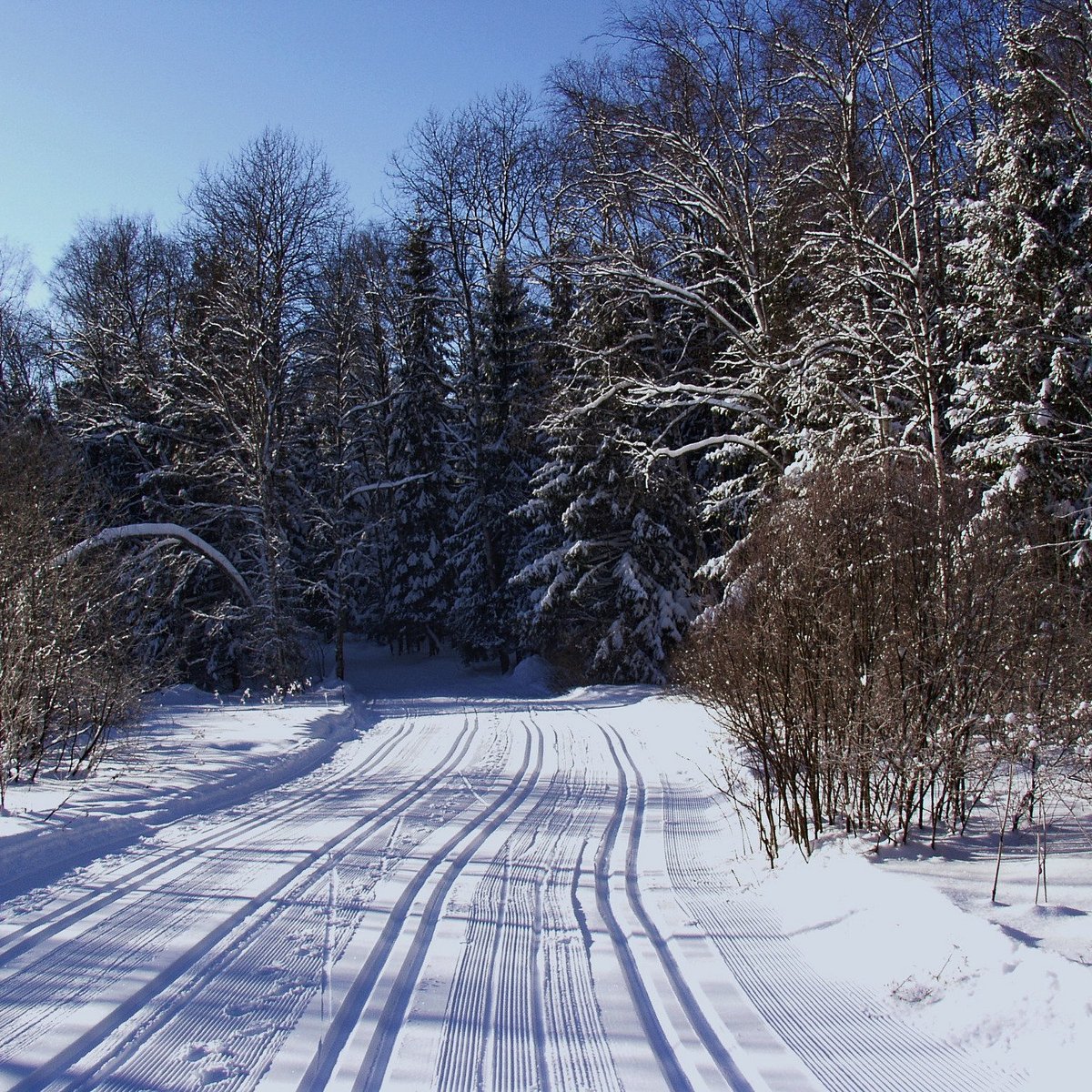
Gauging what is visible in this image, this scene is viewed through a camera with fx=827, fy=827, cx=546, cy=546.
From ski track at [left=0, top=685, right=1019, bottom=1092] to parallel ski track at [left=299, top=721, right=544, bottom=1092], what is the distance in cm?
2

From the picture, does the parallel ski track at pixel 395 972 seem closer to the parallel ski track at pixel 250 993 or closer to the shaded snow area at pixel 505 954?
the shaded snow area at pixel 505 954

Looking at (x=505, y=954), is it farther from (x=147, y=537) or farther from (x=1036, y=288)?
(x=147, y=537)

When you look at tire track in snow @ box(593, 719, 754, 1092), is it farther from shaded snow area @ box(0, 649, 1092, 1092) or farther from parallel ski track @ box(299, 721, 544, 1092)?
parallel ski track @ box(299, 721, 544, 1092)

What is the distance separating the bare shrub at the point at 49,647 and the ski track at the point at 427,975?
2.46 meters

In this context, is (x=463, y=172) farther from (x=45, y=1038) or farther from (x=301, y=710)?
(x=45, y=1038)

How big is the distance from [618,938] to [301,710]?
1295cm

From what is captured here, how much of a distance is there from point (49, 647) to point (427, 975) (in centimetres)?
678

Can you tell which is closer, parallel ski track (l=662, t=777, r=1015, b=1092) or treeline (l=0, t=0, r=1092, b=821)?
parallel ski track (l=662, t=777, r=1015, b=1092)

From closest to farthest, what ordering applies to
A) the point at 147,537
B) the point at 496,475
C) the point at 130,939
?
the point at 130,939
the point at 147,537
the point at 496,475

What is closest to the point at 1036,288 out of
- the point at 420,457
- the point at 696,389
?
the point at 696,389

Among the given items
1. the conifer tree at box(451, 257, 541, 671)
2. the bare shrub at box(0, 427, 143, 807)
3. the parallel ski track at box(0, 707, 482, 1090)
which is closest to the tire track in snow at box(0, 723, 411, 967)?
the parallel ski track at box(0, 707, 482, 1090)

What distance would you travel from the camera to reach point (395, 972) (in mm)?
4223

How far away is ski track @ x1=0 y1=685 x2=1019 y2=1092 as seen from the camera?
331cm

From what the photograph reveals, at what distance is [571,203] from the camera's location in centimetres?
1853
